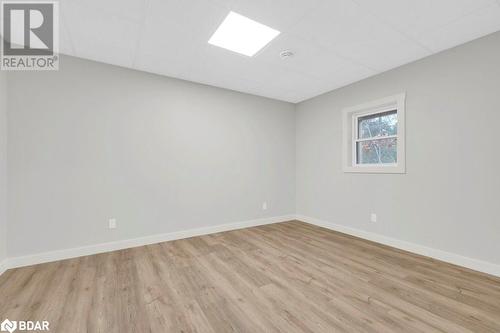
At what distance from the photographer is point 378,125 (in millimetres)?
3414

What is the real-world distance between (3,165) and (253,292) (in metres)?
2.92

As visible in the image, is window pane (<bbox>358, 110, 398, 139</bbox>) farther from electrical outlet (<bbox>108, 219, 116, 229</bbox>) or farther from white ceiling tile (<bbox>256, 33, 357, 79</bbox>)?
electrical outlet (<bbox>108, 219, 116, 229</bbox>)

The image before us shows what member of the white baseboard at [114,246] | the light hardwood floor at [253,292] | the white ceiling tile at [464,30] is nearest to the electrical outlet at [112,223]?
the white baseboard at [114,246]

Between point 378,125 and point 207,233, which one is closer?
point 378,125

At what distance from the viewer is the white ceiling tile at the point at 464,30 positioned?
1949mm

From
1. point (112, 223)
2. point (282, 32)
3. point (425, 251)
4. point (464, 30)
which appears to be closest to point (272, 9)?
point (282, 32)

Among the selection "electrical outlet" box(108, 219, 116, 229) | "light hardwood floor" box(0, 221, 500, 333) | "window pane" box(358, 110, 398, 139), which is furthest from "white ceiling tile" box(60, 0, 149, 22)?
"window pane" box(358, 110, 398, 139)

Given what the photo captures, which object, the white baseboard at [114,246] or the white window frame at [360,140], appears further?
the white window frame at [360,140]

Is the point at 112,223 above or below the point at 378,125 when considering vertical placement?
below

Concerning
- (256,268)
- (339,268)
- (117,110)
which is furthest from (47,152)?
(339,268)

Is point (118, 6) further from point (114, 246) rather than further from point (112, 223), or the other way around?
point (114, 246)

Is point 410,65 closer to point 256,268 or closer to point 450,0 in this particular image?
point 450,0

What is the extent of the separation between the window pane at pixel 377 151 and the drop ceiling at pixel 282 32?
108 centimetres

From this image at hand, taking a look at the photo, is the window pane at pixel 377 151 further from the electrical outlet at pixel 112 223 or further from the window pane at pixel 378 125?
the electrical outlet at pixel 112 223
